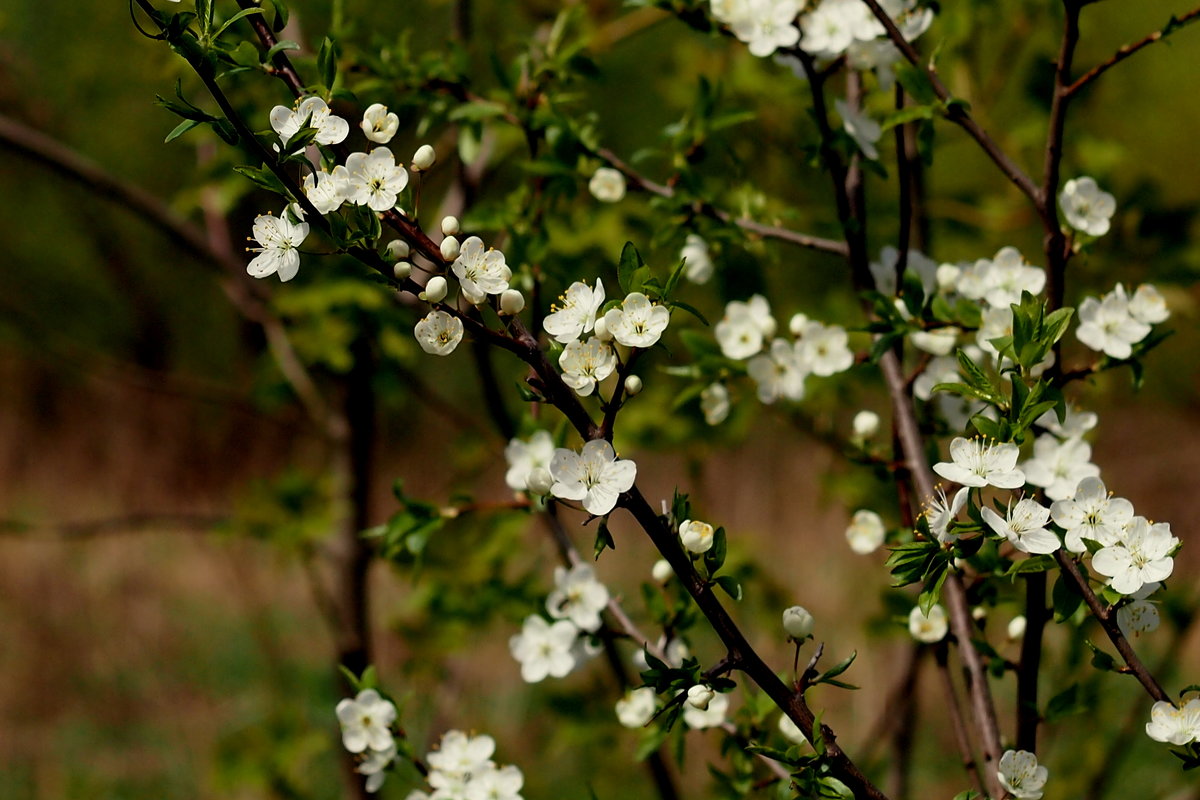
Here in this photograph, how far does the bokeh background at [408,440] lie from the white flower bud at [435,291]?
1.96ft

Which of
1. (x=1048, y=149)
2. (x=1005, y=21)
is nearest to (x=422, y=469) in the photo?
(x=1005, y=21)

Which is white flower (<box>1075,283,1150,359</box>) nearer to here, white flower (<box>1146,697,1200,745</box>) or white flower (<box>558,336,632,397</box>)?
white flower (<box>1146,697,1200,745</box>)

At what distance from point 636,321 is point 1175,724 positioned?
0.63 meters

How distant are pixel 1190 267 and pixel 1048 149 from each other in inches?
43.4

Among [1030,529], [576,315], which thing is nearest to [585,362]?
[576,315]

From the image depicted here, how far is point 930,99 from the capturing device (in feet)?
4.37

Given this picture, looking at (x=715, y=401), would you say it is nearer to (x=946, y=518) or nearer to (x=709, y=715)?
(x=709, y=715)

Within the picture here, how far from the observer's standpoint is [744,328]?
5.35 feet

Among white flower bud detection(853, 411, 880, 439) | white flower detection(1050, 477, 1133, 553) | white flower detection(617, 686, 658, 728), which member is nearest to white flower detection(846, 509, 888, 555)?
white flower bud detection(853, 411, 880, 439)

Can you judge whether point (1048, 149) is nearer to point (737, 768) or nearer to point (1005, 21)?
point (737, 768)

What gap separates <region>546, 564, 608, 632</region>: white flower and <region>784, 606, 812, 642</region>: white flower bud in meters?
0.38

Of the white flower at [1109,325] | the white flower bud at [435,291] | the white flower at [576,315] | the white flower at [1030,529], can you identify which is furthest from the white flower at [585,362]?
the white flower at [1109,325]

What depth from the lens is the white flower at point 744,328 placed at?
5.28 feet

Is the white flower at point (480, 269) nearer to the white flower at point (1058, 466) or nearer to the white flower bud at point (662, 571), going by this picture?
the white flower bud at point (662, 571)
